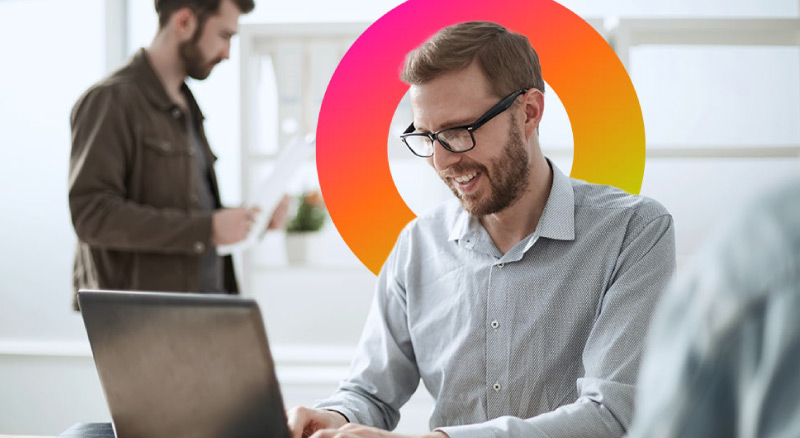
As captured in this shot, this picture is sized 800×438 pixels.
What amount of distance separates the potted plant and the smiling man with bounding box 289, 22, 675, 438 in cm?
161

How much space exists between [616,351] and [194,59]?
171 centimetres

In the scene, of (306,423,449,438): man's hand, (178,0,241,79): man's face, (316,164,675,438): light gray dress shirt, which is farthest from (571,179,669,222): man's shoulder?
(178,0,241,79): man's face

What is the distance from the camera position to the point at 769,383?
12.5 inches

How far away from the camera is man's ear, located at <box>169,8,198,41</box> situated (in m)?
2.45

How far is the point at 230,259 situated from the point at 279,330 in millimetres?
937

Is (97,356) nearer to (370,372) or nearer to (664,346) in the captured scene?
(370,372)

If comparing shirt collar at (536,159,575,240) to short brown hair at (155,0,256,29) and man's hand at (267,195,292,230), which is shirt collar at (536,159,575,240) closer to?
man's hand at (267,195,292,230)

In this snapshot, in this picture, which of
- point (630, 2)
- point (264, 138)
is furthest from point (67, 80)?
point (630, 2)

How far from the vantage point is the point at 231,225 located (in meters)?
2.36

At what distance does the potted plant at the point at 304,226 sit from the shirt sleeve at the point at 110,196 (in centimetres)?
91

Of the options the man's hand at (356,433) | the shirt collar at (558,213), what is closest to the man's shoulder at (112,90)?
the shirt collar at (558,213)

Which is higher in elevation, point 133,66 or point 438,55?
point 438,55

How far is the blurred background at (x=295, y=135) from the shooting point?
3066 mm

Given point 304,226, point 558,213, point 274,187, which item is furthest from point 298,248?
point 558,213
